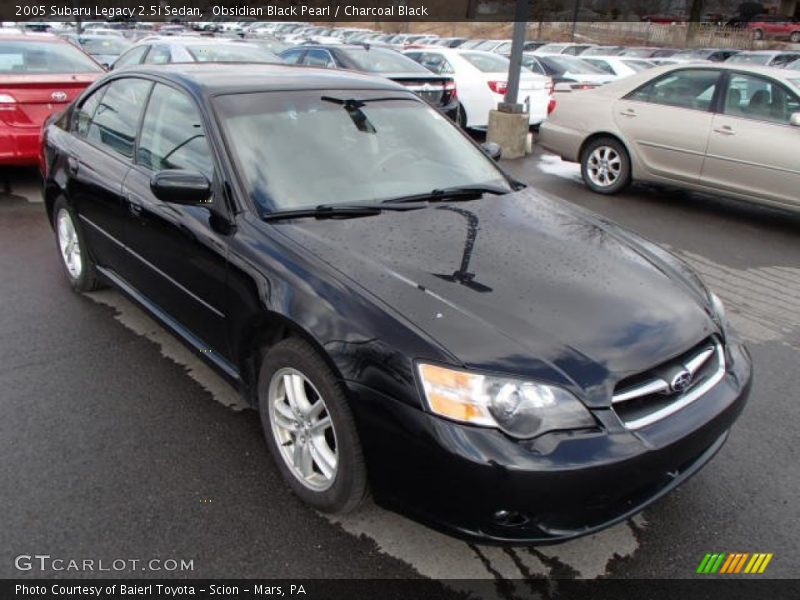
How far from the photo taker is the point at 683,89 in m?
7.27

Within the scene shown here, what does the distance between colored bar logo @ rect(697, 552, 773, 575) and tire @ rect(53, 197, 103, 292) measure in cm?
379

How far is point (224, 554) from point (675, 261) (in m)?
2.37

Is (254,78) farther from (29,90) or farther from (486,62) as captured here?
(486,62)

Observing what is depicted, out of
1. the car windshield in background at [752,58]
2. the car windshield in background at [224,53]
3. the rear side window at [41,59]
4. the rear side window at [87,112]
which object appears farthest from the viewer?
the car windshield in background at [752,58]

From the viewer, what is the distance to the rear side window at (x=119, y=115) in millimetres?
3645

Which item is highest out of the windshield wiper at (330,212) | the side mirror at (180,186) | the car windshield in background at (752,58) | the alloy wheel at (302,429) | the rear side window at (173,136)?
the car windshield in background at (752,58)

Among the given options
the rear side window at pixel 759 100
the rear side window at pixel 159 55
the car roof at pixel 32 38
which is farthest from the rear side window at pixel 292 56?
the rear side window at pixel 759 100

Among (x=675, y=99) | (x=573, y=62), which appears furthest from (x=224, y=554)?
(x=573, y=62)

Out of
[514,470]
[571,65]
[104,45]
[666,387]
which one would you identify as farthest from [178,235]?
[104,45]

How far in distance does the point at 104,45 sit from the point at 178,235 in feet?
55.6

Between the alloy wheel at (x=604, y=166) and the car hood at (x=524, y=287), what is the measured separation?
5.09 m

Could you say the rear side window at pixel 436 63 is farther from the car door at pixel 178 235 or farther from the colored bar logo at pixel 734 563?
the colored bar logo at pixel 734 563

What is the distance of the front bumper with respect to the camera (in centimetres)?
196

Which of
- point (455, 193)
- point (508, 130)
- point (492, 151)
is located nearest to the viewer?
point (455, 193)
